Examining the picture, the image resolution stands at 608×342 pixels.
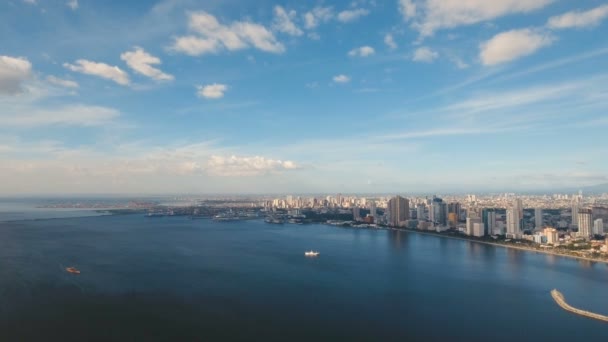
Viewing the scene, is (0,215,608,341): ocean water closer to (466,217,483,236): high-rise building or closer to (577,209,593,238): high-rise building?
(466,217,483,236): high-rise building

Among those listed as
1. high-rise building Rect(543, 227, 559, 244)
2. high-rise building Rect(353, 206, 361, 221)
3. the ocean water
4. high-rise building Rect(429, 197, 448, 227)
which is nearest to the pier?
the ocean water

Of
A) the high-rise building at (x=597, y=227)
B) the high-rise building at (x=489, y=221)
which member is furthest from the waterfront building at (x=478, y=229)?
the high-rise building at (x=597, y=227)

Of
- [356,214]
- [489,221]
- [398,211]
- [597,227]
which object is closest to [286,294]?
[489,221]

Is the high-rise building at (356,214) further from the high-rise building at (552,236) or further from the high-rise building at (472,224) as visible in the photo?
the high-rise building at (552,236)

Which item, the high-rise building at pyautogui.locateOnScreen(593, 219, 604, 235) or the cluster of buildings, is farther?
the high-rise building at pyautogui.locateOnScreen(593, 219, 604, 235)

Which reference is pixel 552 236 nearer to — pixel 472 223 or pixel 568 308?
pixel 472 223

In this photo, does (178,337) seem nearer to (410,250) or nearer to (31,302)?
(31,302)

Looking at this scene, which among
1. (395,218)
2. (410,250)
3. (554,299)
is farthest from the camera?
(395,218)

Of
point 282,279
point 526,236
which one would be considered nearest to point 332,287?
point 282,279

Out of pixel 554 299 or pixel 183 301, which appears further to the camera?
pixel 554 299
